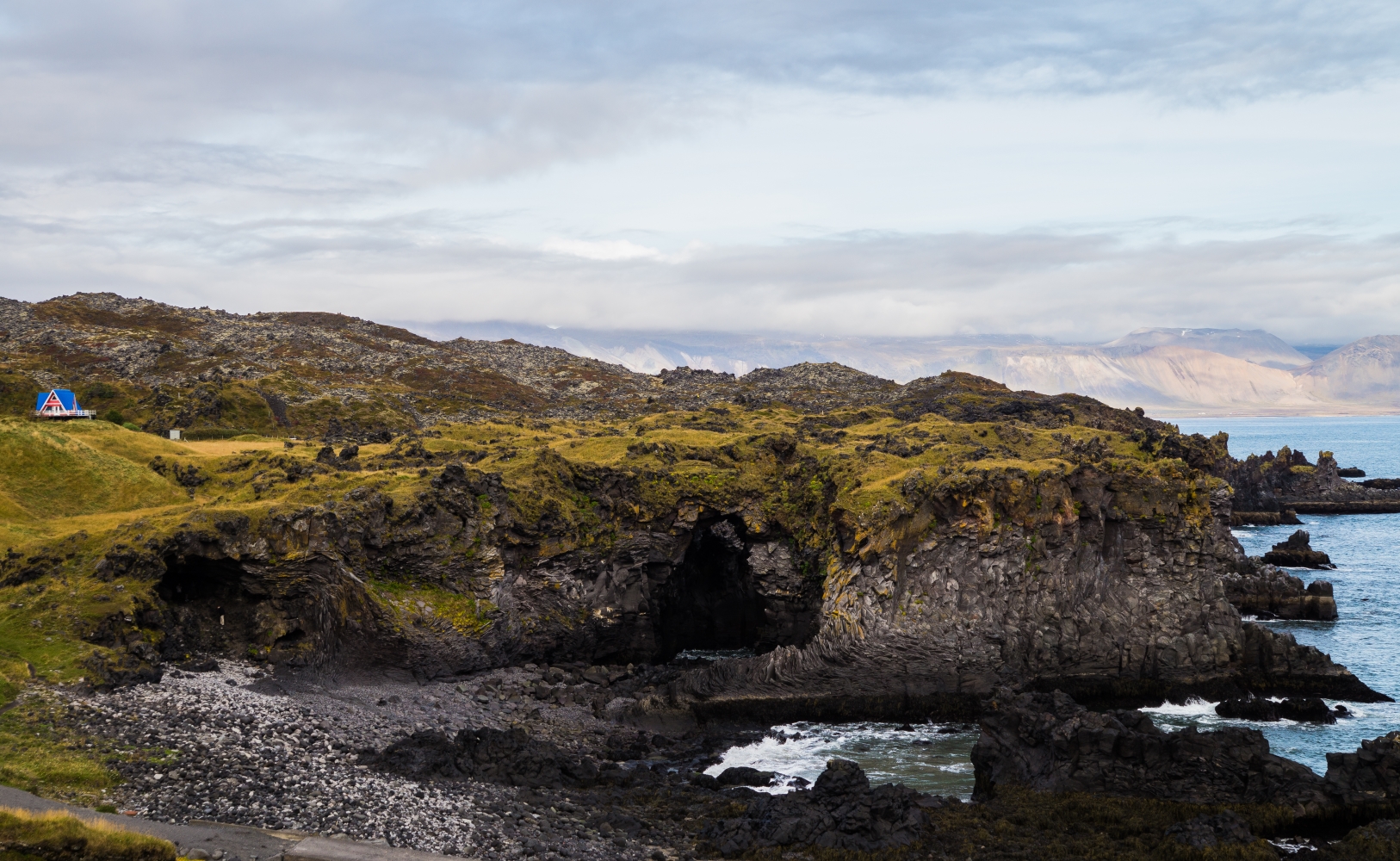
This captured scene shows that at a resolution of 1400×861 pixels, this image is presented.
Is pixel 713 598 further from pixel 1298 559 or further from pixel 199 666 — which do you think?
pixel 1298 559

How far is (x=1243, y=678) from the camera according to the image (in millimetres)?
45500

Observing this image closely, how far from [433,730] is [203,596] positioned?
14.1m

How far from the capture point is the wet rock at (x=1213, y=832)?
26.4m

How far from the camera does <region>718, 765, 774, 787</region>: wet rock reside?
34.7m

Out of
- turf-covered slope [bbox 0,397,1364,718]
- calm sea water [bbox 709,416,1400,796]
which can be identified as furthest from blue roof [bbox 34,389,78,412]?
calm sea water [bbox 709,416,1400,796]

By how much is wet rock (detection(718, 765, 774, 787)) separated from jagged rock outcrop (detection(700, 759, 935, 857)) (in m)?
3.62

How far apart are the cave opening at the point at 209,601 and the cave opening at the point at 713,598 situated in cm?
2190

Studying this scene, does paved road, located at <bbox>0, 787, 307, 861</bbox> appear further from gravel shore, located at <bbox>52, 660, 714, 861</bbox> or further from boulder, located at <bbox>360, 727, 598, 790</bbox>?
boulder, located at <bbox>360, 727, 598, 790</bbox>

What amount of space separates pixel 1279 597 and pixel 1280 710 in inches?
1012

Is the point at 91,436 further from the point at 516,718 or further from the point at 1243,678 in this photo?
the point at 1243,678

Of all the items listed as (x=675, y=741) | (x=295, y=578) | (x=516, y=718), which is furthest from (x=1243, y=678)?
(x=295, y=578)

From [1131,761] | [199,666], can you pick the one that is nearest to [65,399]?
[199,666]

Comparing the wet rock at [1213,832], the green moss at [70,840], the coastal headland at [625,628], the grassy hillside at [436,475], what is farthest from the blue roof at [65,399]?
the wet rock at [1213,832]

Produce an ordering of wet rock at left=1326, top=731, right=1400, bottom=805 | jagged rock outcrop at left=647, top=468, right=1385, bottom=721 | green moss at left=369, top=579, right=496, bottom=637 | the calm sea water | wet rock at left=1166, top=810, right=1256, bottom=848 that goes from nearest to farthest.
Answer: wet rock at left=1166, top=810, right=1256, bottom=848 < wet rock at left=1326, top=731, right=1400, bottom=805 < the calm sea water < green moss at left=369, top=579, right=496, bottom=637 < jagged rock outcrop at left=647, top=468, right=1385, bottom=721
